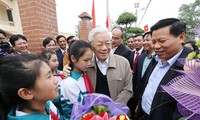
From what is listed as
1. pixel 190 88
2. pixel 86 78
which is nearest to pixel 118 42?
pixel 86 78

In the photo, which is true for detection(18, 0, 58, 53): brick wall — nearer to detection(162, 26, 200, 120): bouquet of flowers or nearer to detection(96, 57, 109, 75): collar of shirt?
detection(96, 57, 109, 75): collar of shirt

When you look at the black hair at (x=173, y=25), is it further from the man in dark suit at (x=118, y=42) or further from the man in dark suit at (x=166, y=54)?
the man in dark suit at (x=118, y=42)

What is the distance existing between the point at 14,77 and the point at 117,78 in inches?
44.0

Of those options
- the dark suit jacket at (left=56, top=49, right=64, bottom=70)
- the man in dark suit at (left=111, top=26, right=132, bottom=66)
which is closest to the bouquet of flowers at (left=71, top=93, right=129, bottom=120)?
the man in dark suit at (left=111, top=26, right=132, bottom=66)

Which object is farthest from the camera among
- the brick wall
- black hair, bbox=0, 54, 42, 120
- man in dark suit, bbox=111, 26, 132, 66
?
man in dark suit, bbox=111, 26, 132, 66

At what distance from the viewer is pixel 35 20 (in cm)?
308

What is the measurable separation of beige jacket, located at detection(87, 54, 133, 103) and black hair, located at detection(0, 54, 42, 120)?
84cm

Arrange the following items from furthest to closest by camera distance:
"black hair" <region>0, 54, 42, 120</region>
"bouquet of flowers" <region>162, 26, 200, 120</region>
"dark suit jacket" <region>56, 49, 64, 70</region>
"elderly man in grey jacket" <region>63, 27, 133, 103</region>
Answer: "dark suit jacket" <region>56, 49, 64, 70</region> < "elderly man in grey jacket" <region>63, 27, 133, 103</region> < "black hair" <region>0, 54, 42, 120</region> < "bouquet of flowers" <region>162, 26, 200, 120</region>

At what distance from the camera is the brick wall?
3053 mm

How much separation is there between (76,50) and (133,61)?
2.24 meters

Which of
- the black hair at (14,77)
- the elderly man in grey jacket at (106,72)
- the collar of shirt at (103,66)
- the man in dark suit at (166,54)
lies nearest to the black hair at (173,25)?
the man in dark suit at (166,54)

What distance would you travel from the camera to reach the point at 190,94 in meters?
0.69

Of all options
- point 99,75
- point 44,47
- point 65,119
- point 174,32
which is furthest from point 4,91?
point 44,47

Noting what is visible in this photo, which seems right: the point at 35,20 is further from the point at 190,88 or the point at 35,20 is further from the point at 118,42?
the point at 190,88
